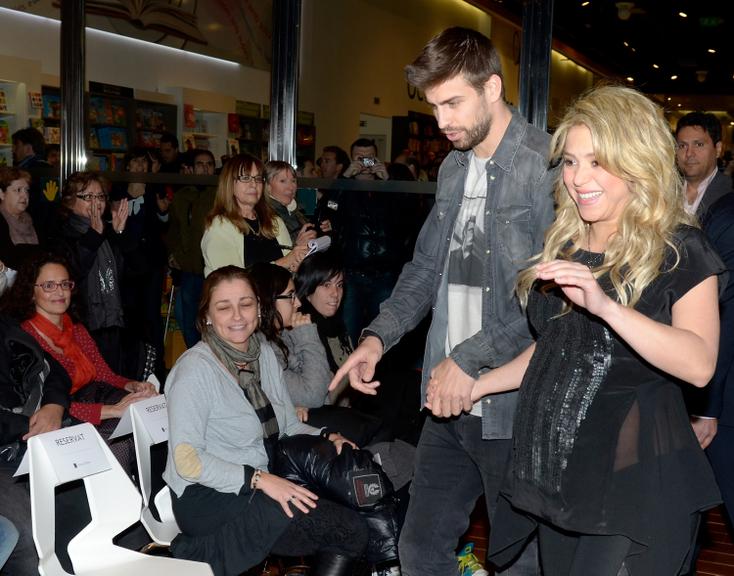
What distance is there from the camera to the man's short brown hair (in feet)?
7.19

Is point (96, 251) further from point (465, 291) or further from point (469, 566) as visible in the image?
point (465, 291)

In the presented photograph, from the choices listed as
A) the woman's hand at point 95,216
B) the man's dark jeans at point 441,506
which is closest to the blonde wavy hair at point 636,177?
the man's dark jeans at point 441,506

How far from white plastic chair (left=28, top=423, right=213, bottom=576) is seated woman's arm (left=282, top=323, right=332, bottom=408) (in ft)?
3.02

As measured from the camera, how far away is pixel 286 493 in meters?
3.00

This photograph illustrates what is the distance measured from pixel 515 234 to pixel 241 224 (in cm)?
292

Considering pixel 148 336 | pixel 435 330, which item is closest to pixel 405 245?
pixel 148 336

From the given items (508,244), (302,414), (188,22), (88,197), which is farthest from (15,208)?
(508,244)

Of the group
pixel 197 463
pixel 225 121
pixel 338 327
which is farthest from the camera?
pixel 225 121

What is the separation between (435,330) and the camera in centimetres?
244

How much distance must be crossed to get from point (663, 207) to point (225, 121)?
6589 mm

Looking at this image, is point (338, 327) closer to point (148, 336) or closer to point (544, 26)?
point (148, 336)

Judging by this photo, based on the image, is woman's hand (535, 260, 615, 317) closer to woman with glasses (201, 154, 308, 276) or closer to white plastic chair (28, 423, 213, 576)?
white plastic chair (28, 423, 213, 576)

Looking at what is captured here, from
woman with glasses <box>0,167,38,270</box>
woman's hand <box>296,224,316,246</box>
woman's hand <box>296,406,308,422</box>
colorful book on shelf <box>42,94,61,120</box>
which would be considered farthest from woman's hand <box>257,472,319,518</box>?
colorful book on shelf <box>42,94,61,120</box>

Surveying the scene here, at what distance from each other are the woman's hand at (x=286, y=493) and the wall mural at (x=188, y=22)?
14.6ft
